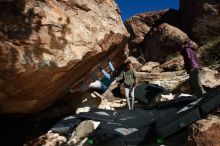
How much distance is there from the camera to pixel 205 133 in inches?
221

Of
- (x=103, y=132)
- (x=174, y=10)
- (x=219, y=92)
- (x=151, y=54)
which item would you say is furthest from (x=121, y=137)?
(x=174, y=10)

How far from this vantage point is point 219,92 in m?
6.37

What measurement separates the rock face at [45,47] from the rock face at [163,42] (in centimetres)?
1558

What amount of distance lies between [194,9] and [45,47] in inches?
781

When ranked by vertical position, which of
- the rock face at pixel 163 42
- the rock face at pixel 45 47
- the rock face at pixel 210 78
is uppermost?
the rock face at pixel 163 42

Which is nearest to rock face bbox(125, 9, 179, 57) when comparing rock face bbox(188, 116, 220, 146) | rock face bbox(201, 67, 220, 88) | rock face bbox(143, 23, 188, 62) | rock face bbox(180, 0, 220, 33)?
rock face bbox(180, 0, 220, 33)

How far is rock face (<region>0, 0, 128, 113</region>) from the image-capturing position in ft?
21.6

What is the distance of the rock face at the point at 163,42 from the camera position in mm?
23891

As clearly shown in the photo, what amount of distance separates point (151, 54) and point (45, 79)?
19150mm

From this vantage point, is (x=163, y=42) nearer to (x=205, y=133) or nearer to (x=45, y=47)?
(x=45, y=47)

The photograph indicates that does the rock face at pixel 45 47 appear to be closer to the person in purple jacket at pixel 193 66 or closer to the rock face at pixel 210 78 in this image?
the person in purple jacket at pixel 193 66

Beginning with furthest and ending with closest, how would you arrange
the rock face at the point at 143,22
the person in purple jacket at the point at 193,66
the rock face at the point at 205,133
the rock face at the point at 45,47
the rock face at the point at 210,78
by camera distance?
the rock face at the point at 143,22
the rock face at the point at 210,78
the person in purple jacket at the point at 193,66
the rock face at the point at 45,47
the rock face at the point at 205,133

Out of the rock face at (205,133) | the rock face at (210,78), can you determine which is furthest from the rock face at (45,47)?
the rock face at (210,78)

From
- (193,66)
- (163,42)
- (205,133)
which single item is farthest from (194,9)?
(205,133)
